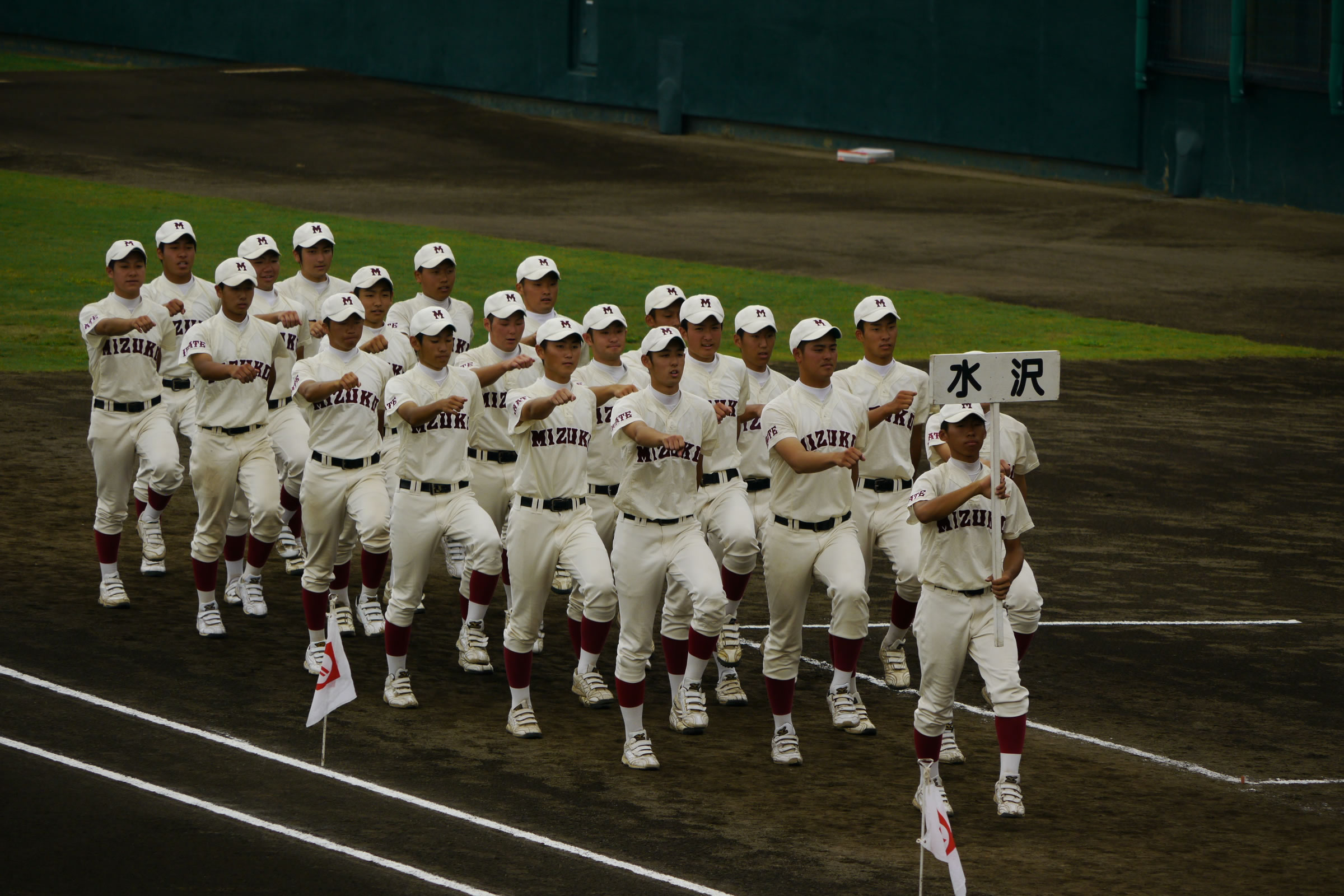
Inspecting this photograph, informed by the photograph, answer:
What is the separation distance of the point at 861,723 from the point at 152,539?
18.4ft

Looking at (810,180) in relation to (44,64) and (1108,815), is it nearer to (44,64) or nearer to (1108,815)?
(44,64)

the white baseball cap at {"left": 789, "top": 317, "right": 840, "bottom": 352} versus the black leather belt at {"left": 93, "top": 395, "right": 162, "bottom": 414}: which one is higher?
the white baseball cap at {"left": 789, "top": 317, "right": 840, "bottom": 352}

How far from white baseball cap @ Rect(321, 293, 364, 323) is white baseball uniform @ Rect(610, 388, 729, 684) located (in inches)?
81.6

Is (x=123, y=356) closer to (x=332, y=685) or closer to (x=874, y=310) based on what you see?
(x=332, y=685)

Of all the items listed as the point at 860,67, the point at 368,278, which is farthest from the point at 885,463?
the point at 860,67

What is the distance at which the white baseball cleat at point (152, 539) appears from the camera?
1327cm

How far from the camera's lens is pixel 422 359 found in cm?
1107

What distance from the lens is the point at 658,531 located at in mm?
10156

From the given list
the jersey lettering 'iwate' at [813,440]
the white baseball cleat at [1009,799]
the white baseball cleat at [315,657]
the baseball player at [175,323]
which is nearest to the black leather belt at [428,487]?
the white baseball cleat at [315,657]

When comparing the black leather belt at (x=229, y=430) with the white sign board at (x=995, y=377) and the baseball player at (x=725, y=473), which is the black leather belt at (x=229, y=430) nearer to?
the baseball player at (x=725, y=473)

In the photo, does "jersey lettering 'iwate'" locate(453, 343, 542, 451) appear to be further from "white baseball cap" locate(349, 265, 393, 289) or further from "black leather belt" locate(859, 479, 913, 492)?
"black leather belt" locate(859, 479, 913, 492)

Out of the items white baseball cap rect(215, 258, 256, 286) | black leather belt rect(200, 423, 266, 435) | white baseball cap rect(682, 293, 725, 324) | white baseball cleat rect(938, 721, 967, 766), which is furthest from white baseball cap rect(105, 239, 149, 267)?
white baseball cleat rect(938, 721, 967, 766)

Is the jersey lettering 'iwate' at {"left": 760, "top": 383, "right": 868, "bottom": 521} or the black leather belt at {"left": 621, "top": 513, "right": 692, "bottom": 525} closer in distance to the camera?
the black leather belt at {"left": 621, "top": 513, "right": 692, "bottom": 525}

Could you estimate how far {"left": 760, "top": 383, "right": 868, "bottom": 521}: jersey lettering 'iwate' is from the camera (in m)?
10.3
